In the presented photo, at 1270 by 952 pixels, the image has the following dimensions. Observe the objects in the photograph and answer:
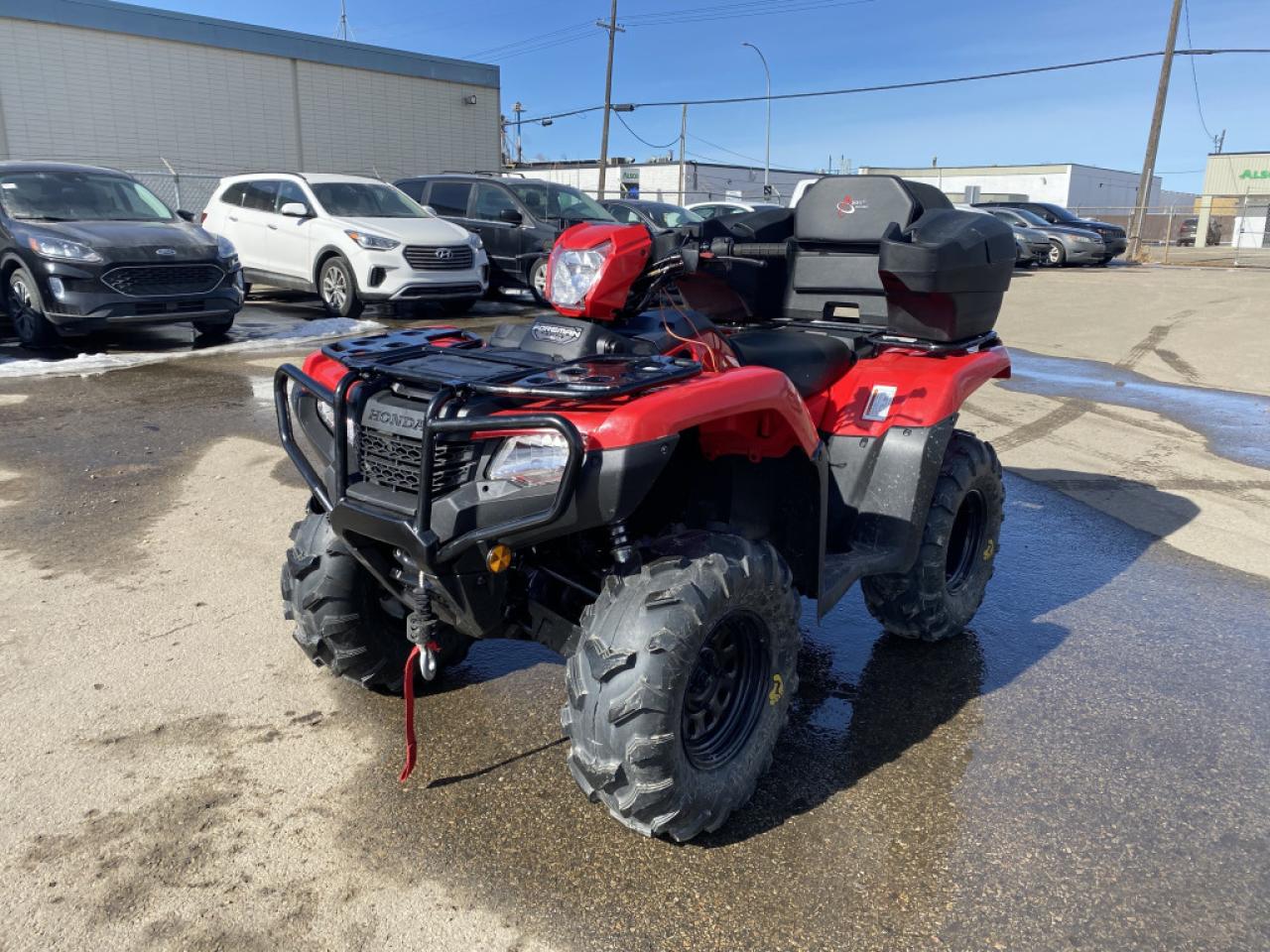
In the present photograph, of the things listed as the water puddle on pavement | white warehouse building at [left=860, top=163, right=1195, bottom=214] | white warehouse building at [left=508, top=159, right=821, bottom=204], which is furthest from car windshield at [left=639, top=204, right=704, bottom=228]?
white warehouse building at [left=860, top=163, right=1195, bottom=214]

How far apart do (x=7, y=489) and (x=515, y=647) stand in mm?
3557

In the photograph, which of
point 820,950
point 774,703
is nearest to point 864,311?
point 774,703

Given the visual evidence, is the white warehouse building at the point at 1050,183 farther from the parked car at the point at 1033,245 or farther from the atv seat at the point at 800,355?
the atv seat at the point at 800,355

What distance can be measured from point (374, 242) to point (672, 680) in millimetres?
10260

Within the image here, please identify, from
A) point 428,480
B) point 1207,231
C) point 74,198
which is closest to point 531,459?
point 428,480

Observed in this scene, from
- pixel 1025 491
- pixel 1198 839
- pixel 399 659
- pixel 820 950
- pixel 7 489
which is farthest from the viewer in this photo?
pixel 1025 491

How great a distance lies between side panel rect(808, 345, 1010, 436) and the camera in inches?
138

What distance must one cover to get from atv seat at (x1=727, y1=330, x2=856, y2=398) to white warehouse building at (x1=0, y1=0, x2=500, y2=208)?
19.8m

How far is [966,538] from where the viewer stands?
4164 mm

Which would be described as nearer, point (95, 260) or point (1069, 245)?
point (95, 260)

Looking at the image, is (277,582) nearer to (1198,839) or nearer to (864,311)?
(864,311)

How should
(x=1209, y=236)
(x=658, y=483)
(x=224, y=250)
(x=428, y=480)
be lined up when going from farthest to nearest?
(x=1209, y=236) < (x=224, y=250) < (x=658, y=483) < (x=428, y=480)

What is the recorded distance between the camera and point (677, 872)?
8.39 ft

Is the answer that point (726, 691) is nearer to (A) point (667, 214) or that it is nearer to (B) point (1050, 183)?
(A) point (667, 214)
